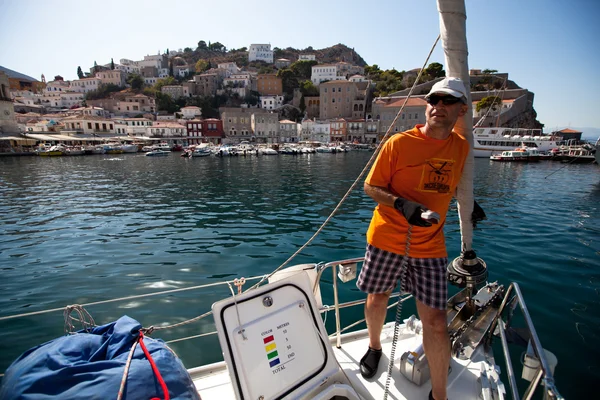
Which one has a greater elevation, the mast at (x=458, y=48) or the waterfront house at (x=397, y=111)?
the waterfront house at (x=397, y=111)

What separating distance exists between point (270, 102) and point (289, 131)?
61.5 feet

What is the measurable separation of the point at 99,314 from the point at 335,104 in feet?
279

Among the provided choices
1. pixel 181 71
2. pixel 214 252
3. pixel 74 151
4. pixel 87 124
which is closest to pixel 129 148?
pixel 74 151

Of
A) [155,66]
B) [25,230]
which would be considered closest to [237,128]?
[155,66]

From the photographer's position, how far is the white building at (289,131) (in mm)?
80875

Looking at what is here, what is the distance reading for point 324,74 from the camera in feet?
328

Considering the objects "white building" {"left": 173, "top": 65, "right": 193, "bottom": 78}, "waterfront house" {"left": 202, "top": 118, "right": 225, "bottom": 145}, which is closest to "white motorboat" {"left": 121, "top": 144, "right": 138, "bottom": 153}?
"waterfront house" {"left": 202, "top": 118, "right": 225, "bottom": 145}

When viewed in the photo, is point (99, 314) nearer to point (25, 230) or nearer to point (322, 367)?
point (322, 367)

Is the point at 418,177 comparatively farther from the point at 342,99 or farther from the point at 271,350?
the point at 342,99

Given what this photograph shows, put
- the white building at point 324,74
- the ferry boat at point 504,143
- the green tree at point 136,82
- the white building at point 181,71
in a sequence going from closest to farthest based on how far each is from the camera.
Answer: the ferry boat at point 504,143, the white building at point 324,74, the green tree at point 136,82, the white building at point 181,71

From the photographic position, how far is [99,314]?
5.50 m

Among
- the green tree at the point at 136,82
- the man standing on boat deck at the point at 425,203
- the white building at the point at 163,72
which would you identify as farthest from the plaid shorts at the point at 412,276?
the white building at the point at 163,72

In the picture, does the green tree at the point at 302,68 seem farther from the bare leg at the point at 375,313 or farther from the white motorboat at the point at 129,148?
the bare leg at the point at 375,313

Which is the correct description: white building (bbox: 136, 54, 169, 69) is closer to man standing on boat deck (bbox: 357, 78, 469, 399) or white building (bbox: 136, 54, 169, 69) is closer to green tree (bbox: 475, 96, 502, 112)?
green tree (bbox: 475, 96, 502, 112)
